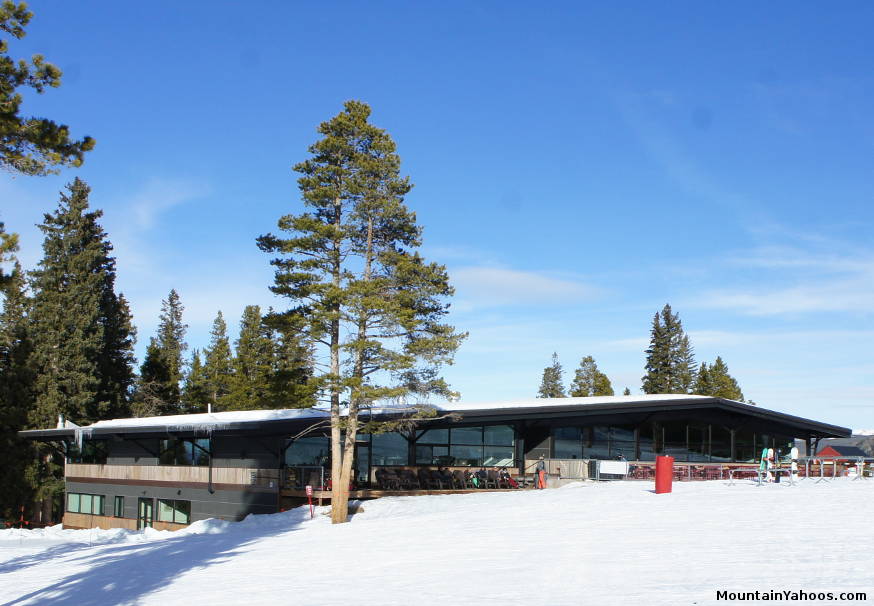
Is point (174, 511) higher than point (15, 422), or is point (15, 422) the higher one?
point (15, 422)

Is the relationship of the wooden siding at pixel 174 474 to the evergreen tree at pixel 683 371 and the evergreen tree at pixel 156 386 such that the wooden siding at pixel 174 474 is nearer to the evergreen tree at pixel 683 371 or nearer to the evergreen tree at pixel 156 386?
the evergreen tree at pixel 156 386

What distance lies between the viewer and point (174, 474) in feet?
109

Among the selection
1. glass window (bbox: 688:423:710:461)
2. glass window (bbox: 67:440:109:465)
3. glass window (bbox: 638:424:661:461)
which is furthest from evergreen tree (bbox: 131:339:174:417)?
glass window (bbox: 688:423:710:461)

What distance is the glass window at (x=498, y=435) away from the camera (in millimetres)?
34312

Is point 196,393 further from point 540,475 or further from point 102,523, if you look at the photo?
point 540,475

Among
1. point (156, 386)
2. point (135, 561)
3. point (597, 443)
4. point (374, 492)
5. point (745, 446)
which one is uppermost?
point (156, 386)

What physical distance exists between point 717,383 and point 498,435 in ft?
169

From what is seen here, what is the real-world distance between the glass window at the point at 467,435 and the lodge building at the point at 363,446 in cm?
5

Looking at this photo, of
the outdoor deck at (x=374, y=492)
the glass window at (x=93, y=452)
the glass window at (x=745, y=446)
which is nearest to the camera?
the outdoor deck at (x=374, y=492)

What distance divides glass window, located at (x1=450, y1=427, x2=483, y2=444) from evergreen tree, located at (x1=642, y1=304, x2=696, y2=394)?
47132 mm

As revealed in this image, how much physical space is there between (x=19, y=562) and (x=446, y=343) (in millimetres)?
13139

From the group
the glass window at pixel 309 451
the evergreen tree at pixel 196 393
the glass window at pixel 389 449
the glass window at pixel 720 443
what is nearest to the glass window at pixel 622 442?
the glass window at pixel 720 443


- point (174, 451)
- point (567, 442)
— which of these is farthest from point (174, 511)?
point (567, 442)

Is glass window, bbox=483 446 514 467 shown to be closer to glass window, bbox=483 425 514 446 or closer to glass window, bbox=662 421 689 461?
glass window, bbox=483 425 514 446
